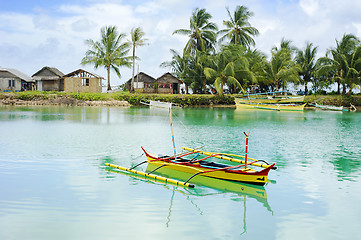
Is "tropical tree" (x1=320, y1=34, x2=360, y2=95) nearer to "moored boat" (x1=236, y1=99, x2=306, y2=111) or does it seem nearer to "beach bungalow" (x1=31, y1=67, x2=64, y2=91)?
"moored boat" (x1=236, y1=99, x2=306, y2=111)

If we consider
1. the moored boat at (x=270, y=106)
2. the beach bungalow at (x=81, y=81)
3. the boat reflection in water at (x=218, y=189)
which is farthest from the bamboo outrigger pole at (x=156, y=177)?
the beach bungalow at (x=81, y=81)

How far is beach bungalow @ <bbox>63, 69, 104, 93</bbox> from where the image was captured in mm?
48969

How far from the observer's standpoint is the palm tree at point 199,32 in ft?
164

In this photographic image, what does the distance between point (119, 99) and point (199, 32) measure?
48.2ft

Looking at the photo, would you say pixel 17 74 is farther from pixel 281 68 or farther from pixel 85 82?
pixel 281 68

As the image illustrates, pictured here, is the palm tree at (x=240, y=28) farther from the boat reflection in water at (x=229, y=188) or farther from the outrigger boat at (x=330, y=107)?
the boat reflection in water at (x=229, y=188)

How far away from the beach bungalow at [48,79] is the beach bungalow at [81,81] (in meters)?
1.83

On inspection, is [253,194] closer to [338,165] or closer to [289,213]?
[289,213]

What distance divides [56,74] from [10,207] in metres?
45.5

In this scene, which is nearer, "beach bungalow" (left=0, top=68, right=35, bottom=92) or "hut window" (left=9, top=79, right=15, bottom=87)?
"beach bungalow" (left=0, top=68, right=35, bottom=92)

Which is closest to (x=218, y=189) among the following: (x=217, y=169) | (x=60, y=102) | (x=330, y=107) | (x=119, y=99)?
(x=217, y=169)

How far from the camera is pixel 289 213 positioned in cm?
758

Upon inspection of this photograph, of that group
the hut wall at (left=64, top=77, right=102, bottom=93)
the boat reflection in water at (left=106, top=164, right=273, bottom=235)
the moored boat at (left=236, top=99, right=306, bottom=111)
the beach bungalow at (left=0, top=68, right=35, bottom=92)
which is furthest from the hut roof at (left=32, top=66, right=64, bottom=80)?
the boat reflection in water at (left=106, top=164, right=273, bottom=235)

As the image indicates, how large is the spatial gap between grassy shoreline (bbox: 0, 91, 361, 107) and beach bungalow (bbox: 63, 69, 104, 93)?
2.56 metres
